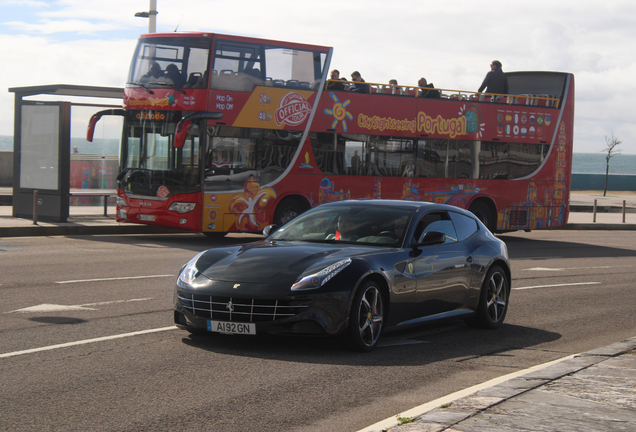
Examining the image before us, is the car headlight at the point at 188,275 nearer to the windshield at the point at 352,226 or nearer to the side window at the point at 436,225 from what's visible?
the windshield at the point at 352,226

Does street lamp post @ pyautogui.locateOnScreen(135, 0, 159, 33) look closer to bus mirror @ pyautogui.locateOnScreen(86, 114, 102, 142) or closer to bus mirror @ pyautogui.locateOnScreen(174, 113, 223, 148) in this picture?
bus mirror @ pyautogui.locateOnScreen(86, 114, 102, 142)

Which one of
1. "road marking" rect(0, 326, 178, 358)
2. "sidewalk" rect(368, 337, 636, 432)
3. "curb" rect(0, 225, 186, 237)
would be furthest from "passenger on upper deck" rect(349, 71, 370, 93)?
"sidewalk" rect(368, 337, 636, 432)

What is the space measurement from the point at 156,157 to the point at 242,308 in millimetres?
12075

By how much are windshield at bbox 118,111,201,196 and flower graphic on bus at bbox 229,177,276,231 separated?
107 cm

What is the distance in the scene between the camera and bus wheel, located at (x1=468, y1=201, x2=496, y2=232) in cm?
2222

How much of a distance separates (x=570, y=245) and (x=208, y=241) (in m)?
10.1

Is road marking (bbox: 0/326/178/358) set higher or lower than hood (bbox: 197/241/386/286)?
lower

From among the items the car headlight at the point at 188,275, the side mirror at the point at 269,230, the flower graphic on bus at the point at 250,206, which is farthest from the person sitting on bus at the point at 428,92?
the car headlight at the point at 188,275

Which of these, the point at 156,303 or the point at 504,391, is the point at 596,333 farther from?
the point at 156,303

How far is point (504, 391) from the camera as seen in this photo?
545 centimetres

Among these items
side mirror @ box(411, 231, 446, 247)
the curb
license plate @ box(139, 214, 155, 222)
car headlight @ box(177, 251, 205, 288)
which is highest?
side mirror @ box(411, 231, 446, 247)

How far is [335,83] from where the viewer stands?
19.7 meters

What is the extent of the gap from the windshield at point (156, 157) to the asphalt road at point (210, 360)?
5536 millimetres

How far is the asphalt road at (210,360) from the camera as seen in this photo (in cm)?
513
